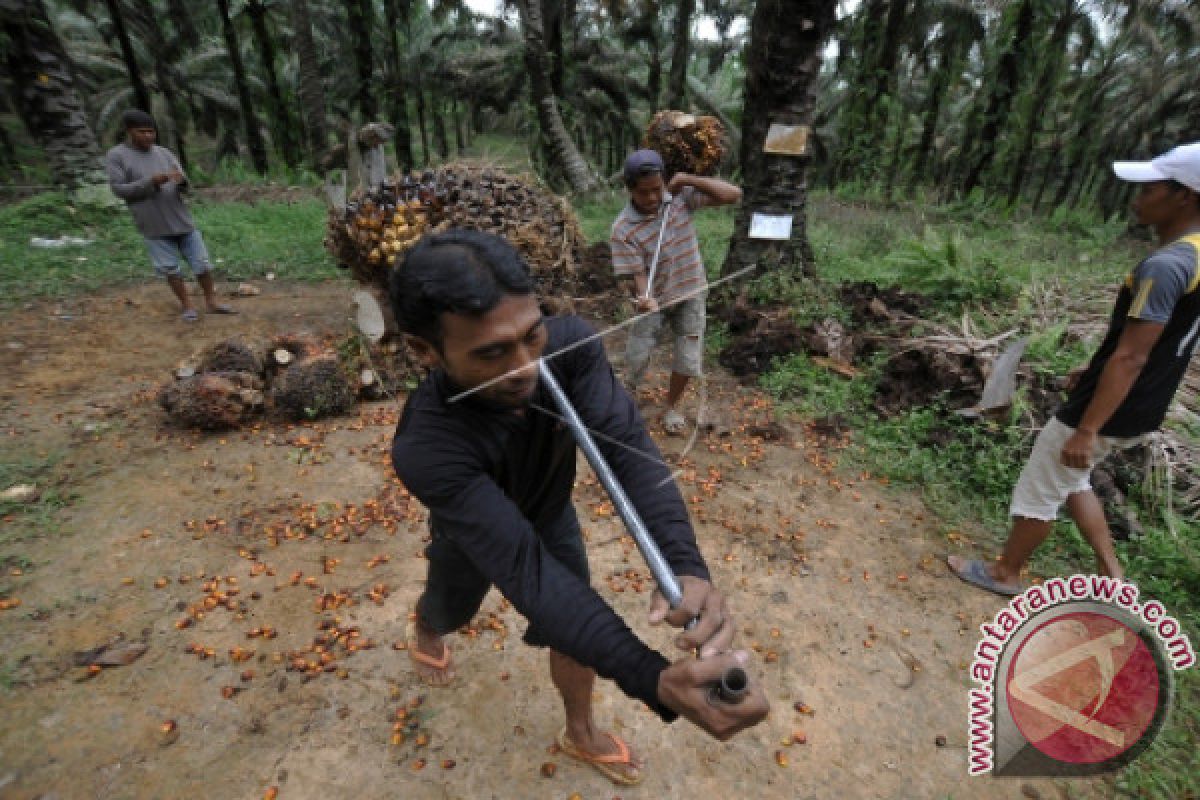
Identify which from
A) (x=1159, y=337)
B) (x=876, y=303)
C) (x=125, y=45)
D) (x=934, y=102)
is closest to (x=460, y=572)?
(x=1159, y=337)

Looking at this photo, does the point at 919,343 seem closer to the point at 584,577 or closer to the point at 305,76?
the point at 584,577

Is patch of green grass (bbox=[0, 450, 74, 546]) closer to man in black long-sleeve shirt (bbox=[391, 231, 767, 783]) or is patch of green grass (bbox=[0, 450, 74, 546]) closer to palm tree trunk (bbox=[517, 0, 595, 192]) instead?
man in black long-sleeve shirt (bbox=[391, 231, 767, 783])

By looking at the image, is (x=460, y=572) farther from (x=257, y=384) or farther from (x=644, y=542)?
(x=257, y=384)

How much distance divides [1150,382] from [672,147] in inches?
120

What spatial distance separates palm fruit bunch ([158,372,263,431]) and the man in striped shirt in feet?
9.76

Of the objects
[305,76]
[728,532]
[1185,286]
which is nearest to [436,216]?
[728,532]

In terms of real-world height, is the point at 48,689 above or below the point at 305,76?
below

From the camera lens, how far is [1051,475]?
270 cm

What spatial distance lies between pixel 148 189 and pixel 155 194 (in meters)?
0.11

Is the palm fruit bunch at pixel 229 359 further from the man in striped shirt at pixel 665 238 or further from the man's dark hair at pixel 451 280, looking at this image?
the man's dark hair at pixel 451 280

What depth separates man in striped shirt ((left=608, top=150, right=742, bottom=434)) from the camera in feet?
12.3

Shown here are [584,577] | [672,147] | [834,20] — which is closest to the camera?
[584,577]

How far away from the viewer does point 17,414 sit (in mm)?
4336

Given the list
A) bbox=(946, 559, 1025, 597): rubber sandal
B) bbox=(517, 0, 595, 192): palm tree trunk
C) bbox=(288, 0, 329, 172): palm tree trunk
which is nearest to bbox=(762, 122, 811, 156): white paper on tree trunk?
bbox=(946, 559, 1025, 597): rubber sandal
